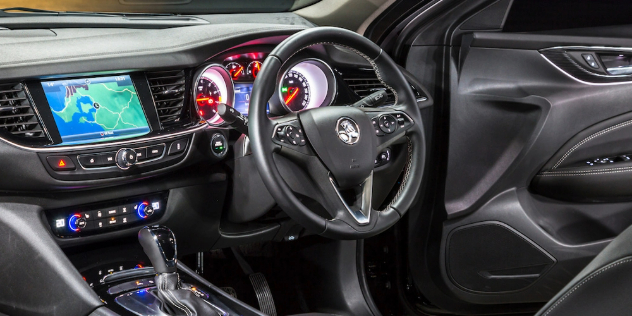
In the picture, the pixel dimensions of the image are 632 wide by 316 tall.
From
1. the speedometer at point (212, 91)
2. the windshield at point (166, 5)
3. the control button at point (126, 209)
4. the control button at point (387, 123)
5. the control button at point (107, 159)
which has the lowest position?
the control button at point (126, 209)

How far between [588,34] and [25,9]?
6.01 feet

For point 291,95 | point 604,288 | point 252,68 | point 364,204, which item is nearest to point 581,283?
point 604,288

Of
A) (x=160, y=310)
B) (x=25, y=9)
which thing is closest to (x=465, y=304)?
(x=160, y=310)

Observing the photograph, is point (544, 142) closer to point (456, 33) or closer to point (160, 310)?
point (456, 33)

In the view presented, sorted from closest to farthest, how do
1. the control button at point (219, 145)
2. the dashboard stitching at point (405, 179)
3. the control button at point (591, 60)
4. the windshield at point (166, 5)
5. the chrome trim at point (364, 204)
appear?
the chrome trim at point (364, 204) < the dashboard stitching at point (405, 179) < the control button at point (219, 145) < the windshield at point (166, 5) < the control button at point (591, 60)

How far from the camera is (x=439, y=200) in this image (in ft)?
7.75

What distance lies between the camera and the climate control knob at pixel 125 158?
5.32 ft

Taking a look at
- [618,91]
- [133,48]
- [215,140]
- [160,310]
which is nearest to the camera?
[160,310]

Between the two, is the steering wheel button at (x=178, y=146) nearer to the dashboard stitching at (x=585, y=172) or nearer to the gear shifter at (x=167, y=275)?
the gear shifter at (x=167, y=275)

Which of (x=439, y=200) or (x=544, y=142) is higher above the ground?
(x=544, y=142)

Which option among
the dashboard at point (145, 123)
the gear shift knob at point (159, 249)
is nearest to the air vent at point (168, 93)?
the dashboard at point (145, 123)

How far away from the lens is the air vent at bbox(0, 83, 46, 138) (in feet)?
4.93

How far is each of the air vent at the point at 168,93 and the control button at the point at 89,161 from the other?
0.69ft

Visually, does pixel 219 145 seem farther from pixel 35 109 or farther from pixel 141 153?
pixel 35 109
